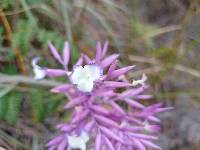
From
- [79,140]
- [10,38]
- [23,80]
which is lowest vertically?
[79,140]

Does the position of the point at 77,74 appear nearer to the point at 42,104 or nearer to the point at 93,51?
the point at 42,104

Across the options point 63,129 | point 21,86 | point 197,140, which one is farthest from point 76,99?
point 197,140

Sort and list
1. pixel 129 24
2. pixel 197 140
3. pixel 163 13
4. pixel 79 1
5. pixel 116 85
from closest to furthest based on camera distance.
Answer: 1. pixel 116 85
2. pixel 197 140
3. pixel 79 1
4. pixel 129 24
5. pixel 163 13

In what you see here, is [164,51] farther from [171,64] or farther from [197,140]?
[197,140]

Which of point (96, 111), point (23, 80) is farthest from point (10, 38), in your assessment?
point (96, 111)

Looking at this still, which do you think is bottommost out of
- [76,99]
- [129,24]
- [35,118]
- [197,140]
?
[197,140]

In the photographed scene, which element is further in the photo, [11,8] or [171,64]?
[171,64]

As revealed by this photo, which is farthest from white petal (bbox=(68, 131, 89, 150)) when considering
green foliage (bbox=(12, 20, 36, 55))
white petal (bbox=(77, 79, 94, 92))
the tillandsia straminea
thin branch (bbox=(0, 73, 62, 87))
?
green foliage (bbox=(12, 20, 36, 55))

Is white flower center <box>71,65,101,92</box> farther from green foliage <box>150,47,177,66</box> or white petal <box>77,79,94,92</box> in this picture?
green foliage <box>150,47,177,66</box>

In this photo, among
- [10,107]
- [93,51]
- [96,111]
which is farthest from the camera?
[93,51]
